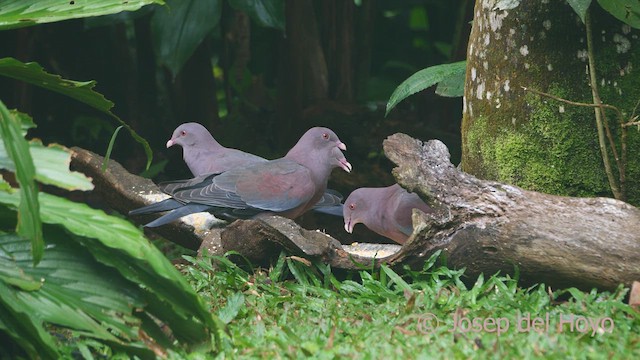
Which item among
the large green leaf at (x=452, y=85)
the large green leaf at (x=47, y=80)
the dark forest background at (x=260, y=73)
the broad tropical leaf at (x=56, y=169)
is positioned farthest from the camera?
the dark forest background at (x=260, y=73)

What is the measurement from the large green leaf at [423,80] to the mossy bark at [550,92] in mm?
509

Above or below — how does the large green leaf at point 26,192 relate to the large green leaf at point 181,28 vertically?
below

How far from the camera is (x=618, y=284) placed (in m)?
3.36

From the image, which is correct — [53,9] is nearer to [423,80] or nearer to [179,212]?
[179,212]

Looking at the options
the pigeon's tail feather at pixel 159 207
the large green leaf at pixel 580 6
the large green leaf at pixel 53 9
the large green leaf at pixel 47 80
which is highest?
the large green leaf at pixel 53 9

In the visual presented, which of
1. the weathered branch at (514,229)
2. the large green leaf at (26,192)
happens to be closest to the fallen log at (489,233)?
the weathered branch at (514,229)

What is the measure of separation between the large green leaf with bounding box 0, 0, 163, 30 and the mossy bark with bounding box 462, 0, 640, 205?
1.63 metres

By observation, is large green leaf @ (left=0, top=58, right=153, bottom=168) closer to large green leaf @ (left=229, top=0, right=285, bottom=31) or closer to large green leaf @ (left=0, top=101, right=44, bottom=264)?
large green leaf @ (left=0, top=101, right=44, bottom=264)

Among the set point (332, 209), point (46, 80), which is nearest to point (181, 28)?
point (332, 209)

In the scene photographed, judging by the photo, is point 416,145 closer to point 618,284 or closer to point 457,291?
point 457,291

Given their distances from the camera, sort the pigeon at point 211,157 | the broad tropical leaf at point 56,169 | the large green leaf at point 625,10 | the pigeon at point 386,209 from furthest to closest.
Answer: the pigeon at point 211,157 → the pigeon at point 386,209 → the large green leaf at point 625,10 → the broad tropical leaf at point 56,169

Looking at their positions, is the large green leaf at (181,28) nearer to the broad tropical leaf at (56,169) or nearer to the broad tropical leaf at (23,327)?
the broad tropical leaf at (56,169)

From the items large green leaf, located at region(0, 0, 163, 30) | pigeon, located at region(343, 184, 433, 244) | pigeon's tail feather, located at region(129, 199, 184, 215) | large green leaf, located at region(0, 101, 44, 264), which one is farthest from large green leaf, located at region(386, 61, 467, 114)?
large green leaf, located at region(0, 101, 44, 264)

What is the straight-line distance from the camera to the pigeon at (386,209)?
14.6 feet
